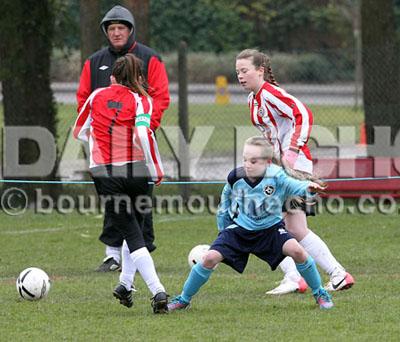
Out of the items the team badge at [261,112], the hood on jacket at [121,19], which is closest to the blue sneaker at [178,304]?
the team badge at [261,112]

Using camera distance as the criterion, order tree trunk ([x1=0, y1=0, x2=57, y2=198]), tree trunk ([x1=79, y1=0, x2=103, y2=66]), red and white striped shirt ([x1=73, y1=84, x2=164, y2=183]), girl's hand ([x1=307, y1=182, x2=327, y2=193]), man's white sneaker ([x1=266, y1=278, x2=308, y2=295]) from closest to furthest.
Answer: girl's hand ([x1=307, y1=182, x2=327, y2=193])
red and white striped shirt ([x1=73, y1=84, x2=164, y2=183])
man's white sneaker ([x1=266, y1=278, x2=308, y2=295])
tree trunk ([x1=0, y1=0, x2=57, y2=198])
tree trunk ([x1=79, y1=0, x2=103, y2=66])

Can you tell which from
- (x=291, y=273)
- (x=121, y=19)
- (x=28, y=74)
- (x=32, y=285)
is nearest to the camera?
(x=32, y=285)

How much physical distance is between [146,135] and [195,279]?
110 cm

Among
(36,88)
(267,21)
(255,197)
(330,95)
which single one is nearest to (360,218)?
(36,88)

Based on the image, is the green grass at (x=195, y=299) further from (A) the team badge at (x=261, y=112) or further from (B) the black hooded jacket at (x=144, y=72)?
(B) the black hooded jacket at (x=144, y=72)

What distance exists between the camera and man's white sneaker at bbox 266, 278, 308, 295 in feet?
27.0

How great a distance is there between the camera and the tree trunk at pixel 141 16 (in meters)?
15.0

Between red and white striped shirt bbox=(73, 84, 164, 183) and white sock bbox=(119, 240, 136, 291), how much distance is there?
0.62 meters

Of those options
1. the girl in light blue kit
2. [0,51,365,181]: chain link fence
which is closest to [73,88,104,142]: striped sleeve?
the girl in light blue kit

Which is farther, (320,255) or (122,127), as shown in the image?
(320,255)

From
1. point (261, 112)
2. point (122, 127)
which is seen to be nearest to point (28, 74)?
point (261, 112)

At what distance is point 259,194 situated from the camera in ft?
24.2

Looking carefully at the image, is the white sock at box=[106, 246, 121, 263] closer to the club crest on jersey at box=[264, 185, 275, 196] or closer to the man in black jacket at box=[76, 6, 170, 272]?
the man in black jacket at box=[76, 6, 170, 272]

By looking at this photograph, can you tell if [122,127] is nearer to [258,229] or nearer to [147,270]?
[147,270]
